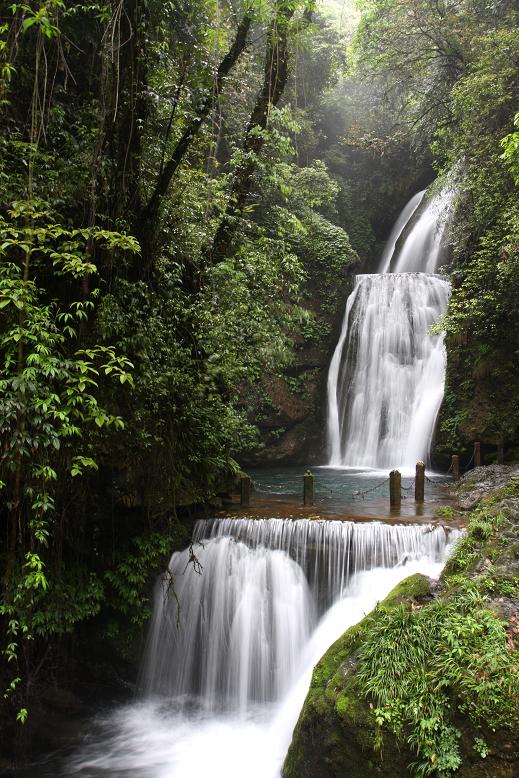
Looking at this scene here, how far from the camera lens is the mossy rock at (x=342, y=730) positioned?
4.33 metres

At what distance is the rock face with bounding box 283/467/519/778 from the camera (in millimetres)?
4105

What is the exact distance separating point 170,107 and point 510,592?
736cm

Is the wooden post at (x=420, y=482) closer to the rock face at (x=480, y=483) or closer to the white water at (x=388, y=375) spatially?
the rock face at (x=480, y=483)

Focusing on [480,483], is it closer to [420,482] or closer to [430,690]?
[420,482]

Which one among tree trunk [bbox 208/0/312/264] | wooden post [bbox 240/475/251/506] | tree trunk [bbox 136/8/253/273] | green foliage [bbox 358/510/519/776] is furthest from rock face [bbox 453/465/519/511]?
tree trunk [bbox 136/8/253/273]

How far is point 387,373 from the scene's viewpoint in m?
15.8

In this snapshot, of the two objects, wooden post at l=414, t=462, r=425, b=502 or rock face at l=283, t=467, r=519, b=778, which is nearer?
rock face at l=283, t=467, r=519, b=778

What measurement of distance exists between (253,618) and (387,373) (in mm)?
9907

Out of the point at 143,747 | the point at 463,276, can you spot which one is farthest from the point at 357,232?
the point at 143,747

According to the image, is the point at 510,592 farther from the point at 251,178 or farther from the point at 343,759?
the point at 251,178

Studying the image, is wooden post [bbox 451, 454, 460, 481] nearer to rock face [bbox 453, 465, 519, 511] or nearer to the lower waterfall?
rock face [bbox 453, 465, 519, 511]

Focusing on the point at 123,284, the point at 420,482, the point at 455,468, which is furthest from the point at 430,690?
the point at 455,468

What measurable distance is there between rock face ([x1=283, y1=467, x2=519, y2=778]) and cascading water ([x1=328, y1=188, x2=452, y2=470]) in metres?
9.05

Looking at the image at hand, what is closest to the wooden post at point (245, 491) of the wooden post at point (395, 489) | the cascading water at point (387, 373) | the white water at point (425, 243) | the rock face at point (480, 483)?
the wooden post at point (395, 489)
